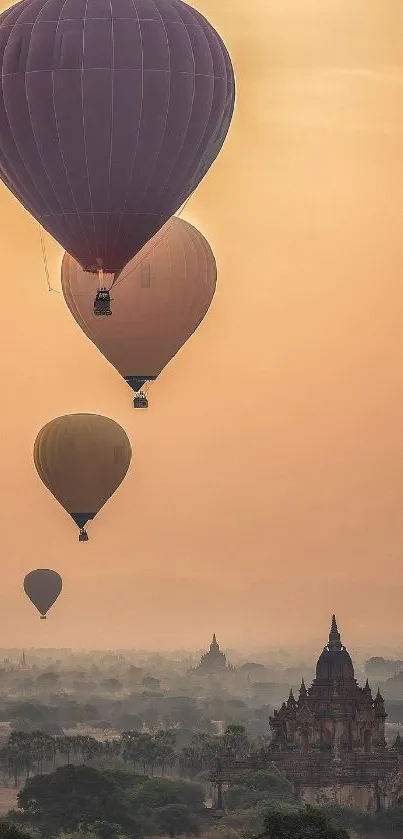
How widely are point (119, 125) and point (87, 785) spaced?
50.0 meters

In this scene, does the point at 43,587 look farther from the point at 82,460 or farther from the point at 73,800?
the point at 82,460

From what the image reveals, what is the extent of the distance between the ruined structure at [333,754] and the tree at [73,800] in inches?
164

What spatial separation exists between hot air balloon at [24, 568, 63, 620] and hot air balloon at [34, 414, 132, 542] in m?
55.6

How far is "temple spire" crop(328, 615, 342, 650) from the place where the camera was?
109 metres

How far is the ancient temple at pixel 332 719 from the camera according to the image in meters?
105

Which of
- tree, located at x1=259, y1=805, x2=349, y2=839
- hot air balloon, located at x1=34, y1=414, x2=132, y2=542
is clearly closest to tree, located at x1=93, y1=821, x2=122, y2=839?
tree, located at x1=259, y1=805, x2=349, y2=839

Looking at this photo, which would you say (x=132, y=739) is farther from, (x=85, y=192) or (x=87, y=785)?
(x=85, y=192)

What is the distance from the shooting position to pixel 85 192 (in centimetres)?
6181

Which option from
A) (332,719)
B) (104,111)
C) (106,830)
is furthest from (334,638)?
(104,111)

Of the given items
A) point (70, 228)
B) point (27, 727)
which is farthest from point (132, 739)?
point (70, 228)

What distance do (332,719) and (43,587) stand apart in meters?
43.7

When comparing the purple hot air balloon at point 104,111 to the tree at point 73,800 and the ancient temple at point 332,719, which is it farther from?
the ancient temple at point 332,719

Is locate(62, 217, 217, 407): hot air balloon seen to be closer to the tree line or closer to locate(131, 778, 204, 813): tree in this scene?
locate(131, 778, 204, 813): tree

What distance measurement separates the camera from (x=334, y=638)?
361ft
